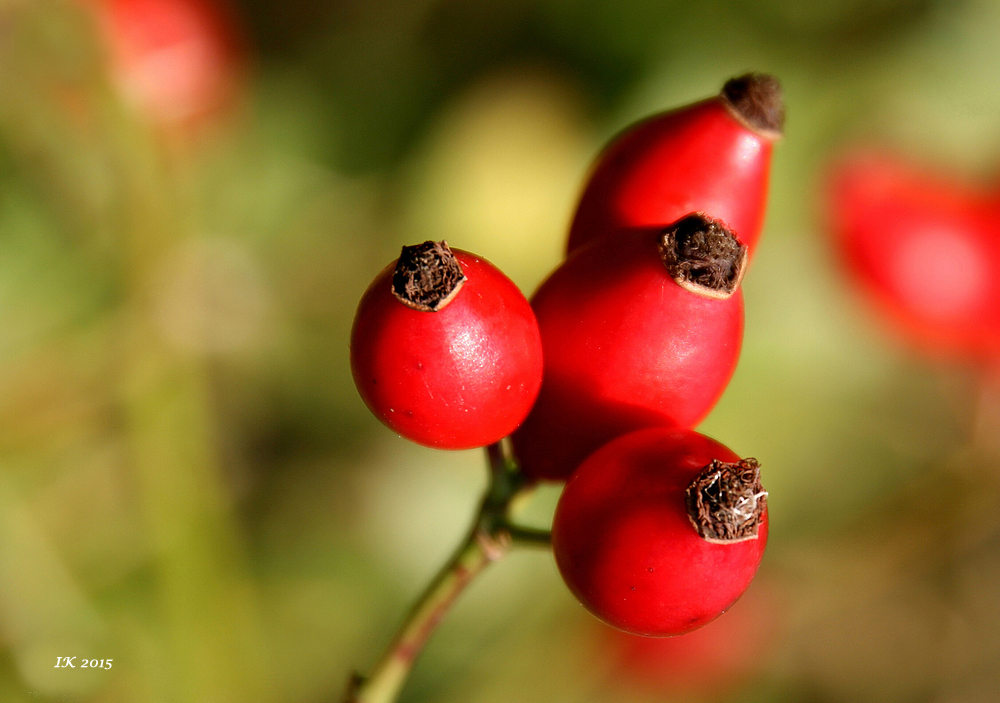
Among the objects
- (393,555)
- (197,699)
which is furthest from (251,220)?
(197,699)

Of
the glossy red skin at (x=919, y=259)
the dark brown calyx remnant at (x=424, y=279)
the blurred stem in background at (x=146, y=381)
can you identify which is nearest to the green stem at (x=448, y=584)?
the dark brown calyx remnant at (x=424, y=279)

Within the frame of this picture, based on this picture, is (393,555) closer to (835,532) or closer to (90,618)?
(90,618)

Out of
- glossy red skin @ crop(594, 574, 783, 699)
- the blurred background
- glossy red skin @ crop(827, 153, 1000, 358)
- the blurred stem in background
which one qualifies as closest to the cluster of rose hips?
the blurred stem in background

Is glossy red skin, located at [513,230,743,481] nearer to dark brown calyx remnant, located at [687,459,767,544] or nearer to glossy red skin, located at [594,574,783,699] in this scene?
dark brown calyx remnant, located at [687,459,767,544]

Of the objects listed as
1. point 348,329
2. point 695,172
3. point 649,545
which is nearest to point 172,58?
point 348,329

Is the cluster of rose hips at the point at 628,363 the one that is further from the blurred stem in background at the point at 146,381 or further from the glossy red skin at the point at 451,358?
the blurred stem in background at the point at 146,381
